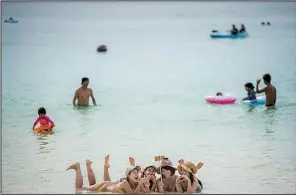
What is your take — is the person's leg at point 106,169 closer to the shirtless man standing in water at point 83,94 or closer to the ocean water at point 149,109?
the ocean water at point 149,109

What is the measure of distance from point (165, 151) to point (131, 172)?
10.1 ft

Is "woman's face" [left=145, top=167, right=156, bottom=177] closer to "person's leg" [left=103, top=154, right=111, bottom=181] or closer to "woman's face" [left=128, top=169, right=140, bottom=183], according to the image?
"woman's face" [left=128, top=169, right=140, bottom=183]

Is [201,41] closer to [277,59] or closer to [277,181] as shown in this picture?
[277,59]

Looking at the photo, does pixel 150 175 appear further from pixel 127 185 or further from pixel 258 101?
pixel 258 101

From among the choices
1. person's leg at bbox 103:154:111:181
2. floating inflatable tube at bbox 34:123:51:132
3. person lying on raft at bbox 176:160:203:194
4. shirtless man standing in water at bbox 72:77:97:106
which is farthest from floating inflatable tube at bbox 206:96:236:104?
person lying on raft at bbox 176:160:203:194

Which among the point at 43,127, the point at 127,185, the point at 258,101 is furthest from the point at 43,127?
the point at 258,101

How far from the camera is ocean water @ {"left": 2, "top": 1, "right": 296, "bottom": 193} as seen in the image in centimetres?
907

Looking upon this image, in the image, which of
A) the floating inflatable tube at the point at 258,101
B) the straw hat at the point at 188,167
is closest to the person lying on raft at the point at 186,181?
the straw hat at the point at 188,167

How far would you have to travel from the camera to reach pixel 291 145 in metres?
10.4

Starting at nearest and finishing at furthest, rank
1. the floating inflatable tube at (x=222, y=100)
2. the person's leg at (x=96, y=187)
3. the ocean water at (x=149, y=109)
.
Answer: the person's leg at (x=96, y=187)
the ocean water at (x=149, y=109)
the floating inflatable tube at (x=222, y=100)

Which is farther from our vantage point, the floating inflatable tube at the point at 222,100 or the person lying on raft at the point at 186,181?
the floating inflatable tube at the point at 222,100

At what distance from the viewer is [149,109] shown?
14031 mm

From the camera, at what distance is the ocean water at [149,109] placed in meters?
9.07

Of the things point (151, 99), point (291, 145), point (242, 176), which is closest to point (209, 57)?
point (151, 99)
